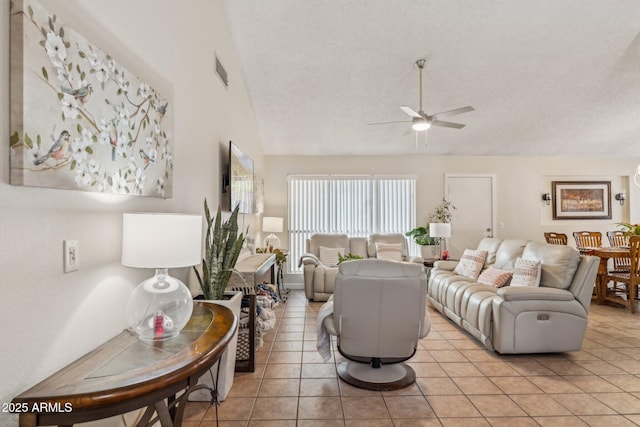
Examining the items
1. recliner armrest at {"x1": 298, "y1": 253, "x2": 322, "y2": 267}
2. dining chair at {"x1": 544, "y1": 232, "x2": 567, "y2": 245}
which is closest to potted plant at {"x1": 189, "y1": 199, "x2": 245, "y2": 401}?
recliner armrest at {"x1": 298, "y1": 253, "x2": 322, "y2": 267}

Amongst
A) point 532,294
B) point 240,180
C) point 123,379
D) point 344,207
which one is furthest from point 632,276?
point 123,379

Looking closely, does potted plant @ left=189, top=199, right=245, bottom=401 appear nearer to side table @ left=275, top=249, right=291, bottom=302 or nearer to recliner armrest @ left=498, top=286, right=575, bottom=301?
recliner armrest @ left=498, top=286, right=575, bottom=301

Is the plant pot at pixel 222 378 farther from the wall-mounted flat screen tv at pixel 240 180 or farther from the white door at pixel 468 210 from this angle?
the white door at pixel 468 210

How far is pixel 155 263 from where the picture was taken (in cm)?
154

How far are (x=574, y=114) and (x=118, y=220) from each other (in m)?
6.18

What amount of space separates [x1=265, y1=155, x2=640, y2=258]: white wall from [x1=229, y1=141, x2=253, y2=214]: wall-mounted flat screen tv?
213 centimetres

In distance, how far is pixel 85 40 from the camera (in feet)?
4.79

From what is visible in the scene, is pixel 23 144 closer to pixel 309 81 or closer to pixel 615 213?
pixel 309 81

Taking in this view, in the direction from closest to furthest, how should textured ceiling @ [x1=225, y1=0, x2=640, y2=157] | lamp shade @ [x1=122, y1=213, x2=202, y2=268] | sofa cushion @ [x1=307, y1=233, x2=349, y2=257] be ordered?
lamp shade @ [x1=122, y1=213, x2=202, y2=268] < textured ceiling @ [x1=225, y1=0, x2=640, y2=157] < sofa cushion @ [x1=307, y1=233, x2=349, y2=257]

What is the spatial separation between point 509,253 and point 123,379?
411 centimetres

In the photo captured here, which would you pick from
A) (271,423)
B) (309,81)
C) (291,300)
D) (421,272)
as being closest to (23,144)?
(271,423)

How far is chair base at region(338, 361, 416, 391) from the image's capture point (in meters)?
2.65

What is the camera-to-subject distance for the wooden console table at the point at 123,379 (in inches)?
40.9

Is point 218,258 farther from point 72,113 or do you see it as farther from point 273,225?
point 273,225
